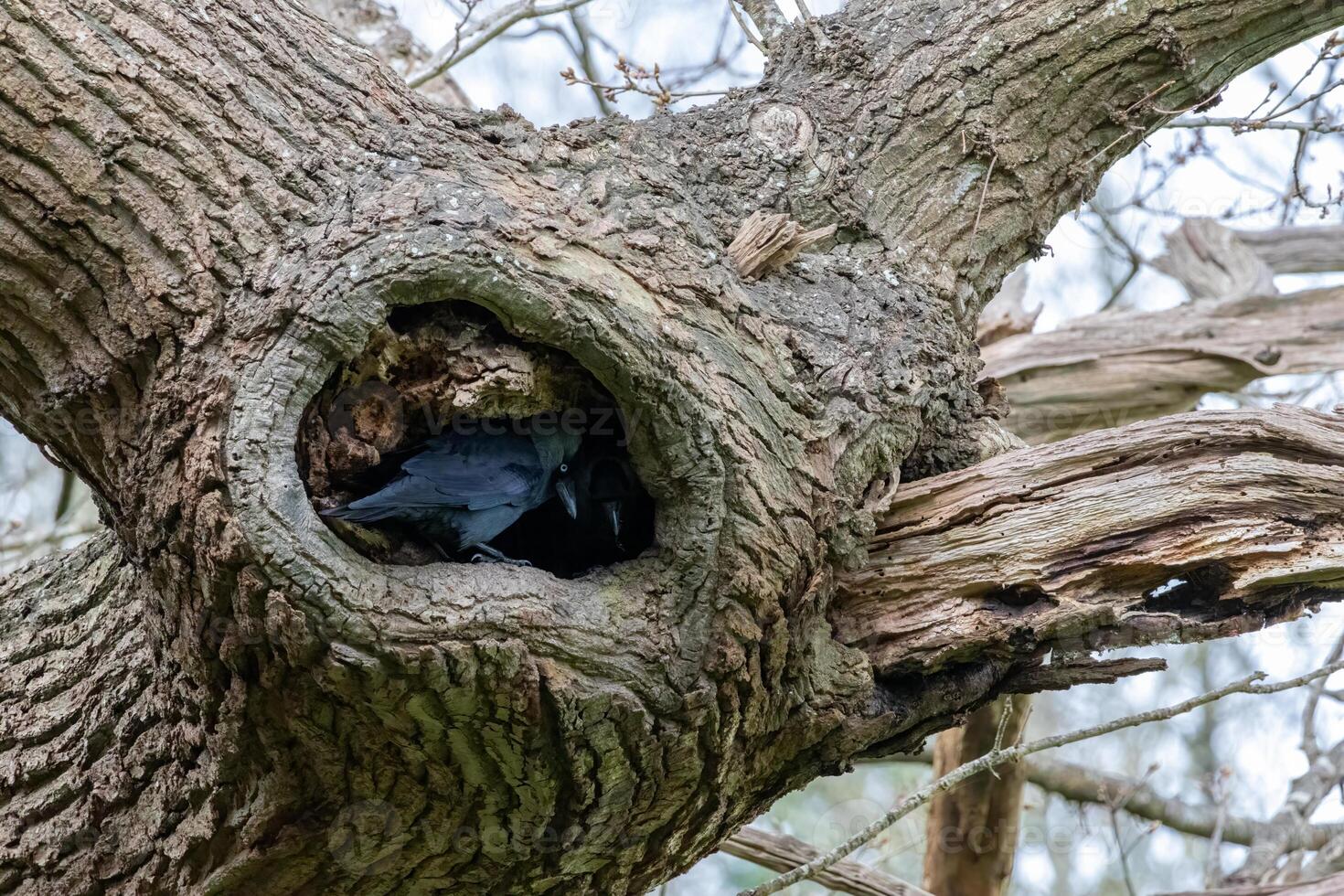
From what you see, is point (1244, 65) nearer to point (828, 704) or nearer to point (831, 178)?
point (831, 178)

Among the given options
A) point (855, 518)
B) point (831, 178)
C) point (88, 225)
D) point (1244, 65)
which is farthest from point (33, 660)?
point (1244, 65)

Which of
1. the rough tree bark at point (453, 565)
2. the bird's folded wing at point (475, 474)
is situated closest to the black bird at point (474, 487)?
the bird's folded wing at point (475, 474)

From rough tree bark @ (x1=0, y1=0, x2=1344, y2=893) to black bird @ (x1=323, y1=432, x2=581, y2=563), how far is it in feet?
0.87

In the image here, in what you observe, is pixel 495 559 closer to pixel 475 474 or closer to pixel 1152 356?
pixel 475 474

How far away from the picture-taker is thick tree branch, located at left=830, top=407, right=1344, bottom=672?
8.68 feet

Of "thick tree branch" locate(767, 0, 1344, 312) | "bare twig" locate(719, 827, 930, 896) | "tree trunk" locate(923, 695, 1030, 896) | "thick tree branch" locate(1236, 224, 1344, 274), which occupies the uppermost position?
"thick tree branch" locate(1236, 224, 1344, 274)

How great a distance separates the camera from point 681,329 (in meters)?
2.50

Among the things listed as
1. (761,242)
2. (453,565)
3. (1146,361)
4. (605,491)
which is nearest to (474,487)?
(453,565)

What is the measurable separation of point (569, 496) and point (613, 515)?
0.16 metres

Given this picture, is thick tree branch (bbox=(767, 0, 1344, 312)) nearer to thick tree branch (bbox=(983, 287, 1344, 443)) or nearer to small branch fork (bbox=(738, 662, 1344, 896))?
small branch fork (bbox=(738, 662, 1344, 896))

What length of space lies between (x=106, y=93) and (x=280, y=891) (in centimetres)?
182

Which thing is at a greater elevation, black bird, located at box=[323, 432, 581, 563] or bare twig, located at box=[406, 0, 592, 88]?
bare twig, located at box=[406, 0, 592, 88]

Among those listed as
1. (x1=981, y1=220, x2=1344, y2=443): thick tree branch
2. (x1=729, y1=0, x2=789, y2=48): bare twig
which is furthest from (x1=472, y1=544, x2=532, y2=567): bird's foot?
(x1=981, y1=220, x2=1344, y2=443): thick tree branch

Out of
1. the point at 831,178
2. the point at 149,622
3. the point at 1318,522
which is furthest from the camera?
the point at 831,178
